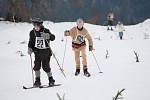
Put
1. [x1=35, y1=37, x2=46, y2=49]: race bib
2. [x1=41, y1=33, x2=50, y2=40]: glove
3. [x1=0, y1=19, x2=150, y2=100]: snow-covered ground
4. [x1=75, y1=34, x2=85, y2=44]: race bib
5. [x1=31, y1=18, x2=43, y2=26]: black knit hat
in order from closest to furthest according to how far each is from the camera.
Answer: [x1=0, y1=19, x2=150, y2=100]: snow-covered ground < [x1=31, y1=18, x2=43, y2=26]: black knit hat < [x1=41, y1=33, x2=50, y2=40]: glove < [x1=35, y1=37, x2=46, y2=49]: race bib < [x1=75, y1=34, x2=85, y2=44]: race bib

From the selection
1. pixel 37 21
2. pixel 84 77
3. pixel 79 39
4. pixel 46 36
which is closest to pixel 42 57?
pixel 46 36

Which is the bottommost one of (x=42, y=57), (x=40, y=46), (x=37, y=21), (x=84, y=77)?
(x=84, y=77)

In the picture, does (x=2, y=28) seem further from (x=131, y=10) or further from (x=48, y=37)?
(x=131, y=10)

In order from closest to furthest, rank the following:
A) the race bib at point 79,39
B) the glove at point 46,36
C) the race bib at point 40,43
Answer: the glove at point 46,36, the race bib at point 40,43, the race bib at point 79,39

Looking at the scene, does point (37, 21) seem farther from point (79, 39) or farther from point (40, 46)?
point (79, 39)

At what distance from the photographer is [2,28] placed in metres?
25.3

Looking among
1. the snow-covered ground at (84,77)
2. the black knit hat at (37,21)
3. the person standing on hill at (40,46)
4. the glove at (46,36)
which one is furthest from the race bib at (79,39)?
the black knit hat at (37,21)

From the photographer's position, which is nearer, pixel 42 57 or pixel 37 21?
pixel 37 21

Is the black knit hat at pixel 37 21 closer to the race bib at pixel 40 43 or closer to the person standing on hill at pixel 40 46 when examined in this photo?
the person standing on hill at pixel 40 46

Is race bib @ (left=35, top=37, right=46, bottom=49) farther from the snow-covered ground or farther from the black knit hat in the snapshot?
the snow-covered ground

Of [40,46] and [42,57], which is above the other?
[40,46]

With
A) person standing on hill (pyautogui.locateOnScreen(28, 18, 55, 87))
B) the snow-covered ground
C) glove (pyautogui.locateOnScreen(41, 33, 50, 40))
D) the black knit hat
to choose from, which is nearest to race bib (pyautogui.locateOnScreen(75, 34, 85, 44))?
the snow-covered ground

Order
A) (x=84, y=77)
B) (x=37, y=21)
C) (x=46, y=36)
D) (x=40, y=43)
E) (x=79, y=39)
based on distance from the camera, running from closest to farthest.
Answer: (x=37, y=21) < (x=46, y=36) < (x=40, y=43) < (x=84, y=77) < (x=79, y=39)

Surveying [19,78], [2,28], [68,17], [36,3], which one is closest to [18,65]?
[19,78]
